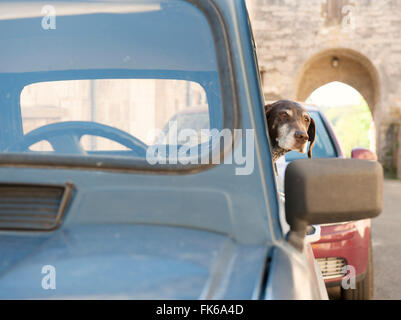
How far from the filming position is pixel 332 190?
3.19 feet

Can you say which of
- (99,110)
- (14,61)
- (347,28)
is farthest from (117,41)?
(347,28)

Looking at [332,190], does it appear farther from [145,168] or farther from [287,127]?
[287,127]

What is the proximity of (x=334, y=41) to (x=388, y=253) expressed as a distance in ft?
43.7

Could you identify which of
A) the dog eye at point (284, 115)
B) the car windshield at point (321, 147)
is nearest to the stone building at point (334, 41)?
the car windshield at point (321, 147)

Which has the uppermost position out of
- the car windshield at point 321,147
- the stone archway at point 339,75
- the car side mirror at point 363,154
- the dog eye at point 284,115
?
the stone archway at point 339,75

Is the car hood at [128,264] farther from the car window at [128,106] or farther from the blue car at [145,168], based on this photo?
the car window at [128,106]

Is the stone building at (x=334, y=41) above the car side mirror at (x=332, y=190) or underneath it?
above

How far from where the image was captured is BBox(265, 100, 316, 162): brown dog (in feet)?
11.1

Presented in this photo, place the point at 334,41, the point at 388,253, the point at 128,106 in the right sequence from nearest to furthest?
the point at 128,106
the point at 388,253
the point at 334,41

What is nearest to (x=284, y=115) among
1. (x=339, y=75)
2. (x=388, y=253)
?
(x=388, y=253)

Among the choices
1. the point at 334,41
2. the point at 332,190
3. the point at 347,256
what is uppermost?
the point at 334,41

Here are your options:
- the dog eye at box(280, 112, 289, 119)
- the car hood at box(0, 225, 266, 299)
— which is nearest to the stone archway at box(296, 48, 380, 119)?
the dog eye at box(280, 112, 289, 119)

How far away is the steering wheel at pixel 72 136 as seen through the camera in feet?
3.92
